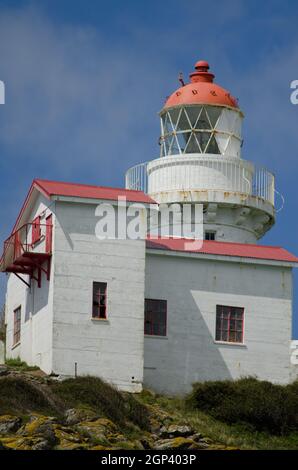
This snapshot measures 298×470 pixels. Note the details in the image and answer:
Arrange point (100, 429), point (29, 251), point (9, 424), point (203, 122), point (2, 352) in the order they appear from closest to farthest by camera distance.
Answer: point (9, 424) < point (100, 429) < point (29, 251) < point (2, 352) < point (203, 122)

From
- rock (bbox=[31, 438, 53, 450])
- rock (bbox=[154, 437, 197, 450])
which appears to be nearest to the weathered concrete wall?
rock (bbox=[154, 437, 197, 450])

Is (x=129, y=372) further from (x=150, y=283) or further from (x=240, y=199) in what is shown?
(x=240, y=199)

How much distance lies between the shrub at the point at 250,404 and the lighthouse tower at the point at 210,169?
752 cm

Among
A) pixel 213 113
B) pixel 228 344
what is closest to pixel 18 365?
pixel 228 344

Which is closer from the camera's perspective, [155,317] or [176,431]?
[176,431]

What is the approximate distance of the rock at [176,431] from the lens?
56.1 meters

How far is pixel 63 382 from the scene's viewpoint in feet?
191

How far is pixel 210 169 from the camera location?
6644 centimetres

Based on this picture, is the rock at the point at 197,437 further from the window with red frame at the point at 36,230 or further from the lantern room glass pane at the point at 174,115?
the lantern room glass pane at the point at 174,115

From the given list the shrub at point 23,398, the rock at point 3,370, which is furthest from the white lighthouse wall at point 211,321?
the shrub at point 23,398

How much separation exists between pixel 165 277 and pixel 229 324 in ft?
7.50

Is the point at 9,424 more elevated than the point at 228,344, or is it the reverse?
the point at 228,344

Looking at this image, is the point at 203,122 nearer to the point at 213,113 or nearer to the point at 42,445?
the point at 213,113

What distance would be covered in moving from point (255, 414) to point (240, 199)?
947 cm
